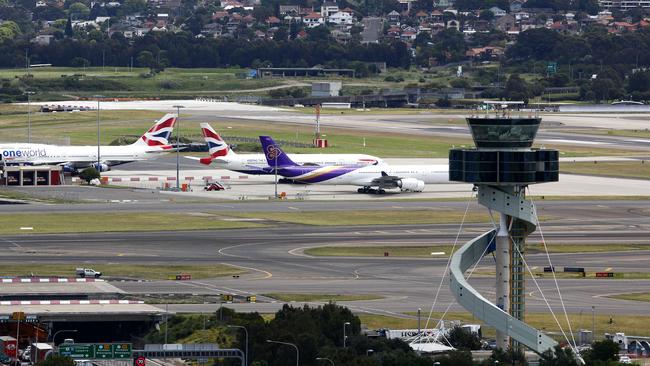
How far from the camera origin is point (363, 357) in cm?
7831

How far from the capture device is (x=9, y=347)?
8556 cm

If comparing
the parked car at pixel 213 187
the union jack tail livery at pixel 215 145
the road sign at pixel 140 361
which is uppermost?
the union jack tail livery at pixel 215 145

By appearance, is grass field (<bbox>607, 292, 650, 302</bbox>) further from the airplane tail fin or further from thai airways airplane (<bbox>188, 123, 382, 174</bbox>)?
thai airways airplane (<bbox>188, 123, 382, 174</bbox>)

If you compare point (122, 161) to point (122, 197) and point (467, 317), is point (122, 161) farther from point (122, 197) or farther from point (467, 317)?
point (467, 317)

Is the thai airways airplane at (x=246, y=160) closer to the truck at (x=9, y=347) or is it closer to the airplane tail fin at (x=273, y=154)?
the airplane tail fin at (x=273, y=154)

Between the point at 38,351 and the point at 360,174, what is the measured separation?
9864 centimetres

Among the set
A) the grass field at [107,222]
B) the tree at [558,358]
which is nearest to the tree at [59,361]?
the tree at [558,358]

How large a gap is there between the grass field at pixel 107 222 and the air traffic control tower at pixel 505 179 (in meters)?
62.4

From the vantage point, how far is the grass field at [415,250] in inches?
5138

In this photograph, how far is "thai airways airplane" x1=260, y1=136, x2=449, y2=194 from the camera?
180 m

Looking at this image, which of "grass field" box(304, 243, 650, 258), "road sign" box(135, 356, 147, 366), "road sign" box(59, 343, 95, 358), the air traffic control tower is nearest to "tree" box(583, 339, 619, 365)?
the air traffic control tower

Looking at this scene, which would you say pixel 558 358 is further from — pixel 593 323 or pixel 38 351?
pixel 38 351

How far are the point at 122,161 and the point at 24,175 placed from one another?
18.4m

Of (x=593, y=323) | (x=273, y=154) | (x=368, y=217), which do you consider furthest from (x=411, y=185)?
(x=593, y=323)
